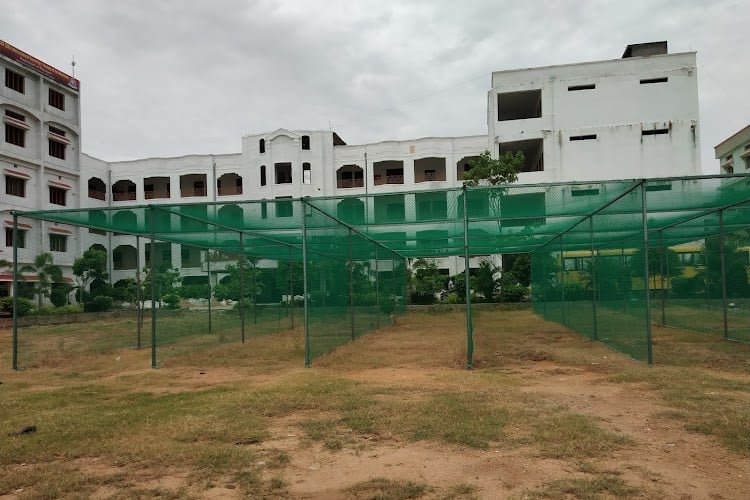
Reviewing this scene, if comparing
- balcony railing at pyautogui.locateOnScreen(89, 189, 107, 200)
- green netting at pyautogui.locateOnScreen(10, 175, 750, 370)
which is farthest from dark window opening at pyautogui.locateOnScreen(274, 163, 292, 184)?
green netting at pyautogui.locateOnScreen(10, 175, 750, 370)

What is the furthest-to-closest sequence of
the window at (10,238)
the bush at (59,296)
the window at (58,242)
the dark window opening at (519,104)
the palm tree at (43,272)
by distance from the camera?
the window at (58,242) → the dark window opening at (519,104) → the window at (10,238) → the bush at (59,296) → the palm tree at (43,272)

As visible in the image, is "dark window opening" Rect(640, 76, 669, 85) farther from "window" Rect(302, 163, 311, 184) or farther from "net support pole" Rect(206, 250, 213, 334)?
"net support pole" Rect(206, 250, 213, 334)

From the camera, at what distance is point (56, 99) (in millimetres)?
36469

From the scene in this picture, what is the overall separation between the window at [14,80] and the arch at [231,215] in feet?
91.4

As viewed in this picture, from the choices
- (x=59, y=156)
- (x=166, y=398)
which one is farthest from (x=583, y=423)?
(x=59, y=156)

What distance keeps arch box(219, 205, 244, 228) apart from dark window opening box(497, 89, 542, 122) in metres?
25.3

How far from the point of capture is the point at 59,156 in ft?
120

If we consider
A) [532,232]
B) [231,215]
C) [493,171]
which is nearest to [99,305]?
[231,215]

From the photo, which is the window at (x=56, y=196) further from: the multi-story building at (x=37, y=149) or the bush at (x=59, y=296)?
the bush at (x=59, y=296)

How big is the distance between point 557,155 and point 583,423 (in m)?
29.3

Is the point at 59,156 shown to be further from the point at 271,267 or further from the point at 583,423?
the point at 583,423

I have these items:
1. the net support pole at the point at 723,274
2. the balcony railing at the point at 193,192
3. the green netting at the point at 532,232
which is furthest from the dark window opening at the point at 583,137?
the balcony railing at the point at 193,192

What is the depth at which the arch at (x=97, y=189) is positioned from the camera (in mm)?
41719

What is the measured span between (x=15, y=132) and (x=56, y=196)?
4.55 metres
